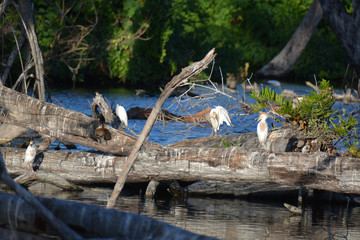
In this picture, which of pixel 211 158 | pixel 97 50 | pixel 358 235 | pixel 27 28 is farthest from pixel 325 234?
pixel 97 50

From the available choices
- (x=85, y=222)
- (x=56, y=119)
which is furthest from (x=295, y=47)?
(x=85, y=222)

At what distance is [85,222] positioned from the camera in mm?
4871

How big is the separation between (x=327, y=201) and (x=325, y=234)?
2.11 m

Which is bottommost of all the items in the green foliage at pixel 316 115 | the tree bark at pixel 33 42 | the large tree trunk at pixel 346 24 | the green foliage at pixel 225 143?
the green foliage at pixel 225 143

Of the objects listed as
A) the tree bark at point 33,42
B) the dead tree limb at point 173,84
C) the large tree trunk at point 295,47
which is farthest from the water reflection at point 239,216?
the large tree trunk at point 295,47

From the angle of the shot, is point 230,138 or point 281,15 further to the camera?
point 281,15

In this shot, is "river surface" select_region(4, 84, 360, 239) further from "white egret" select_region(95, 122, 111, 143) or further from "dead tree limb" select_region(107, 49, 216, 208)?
"dead tree limb" select_region(107, 49, 216, 208)

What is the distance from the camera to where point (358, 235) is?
7523 mm

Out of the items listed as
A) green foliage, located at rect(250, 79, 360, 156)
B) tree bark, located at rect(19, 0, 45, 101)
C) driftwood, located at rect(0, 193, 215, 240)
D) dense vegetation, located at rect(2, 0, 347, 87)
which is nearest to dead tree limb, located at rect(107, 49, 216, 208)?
driftwood, located at rect(0, 193, 215, 240)

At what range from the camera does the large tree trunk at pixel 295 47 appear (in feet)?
98.1

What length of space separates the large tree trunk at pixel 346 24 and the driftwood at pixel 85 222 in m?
13.3

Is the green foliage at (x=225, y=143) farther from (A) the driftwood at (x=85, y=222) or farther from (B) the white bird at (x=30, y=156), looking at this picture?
(A) the driftwood at (x=85, y=222)

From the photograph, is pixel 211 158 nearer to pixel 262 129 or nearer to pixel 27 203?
Result: pixel 262 129

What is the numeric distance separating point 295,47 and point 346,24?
15.0 meters
